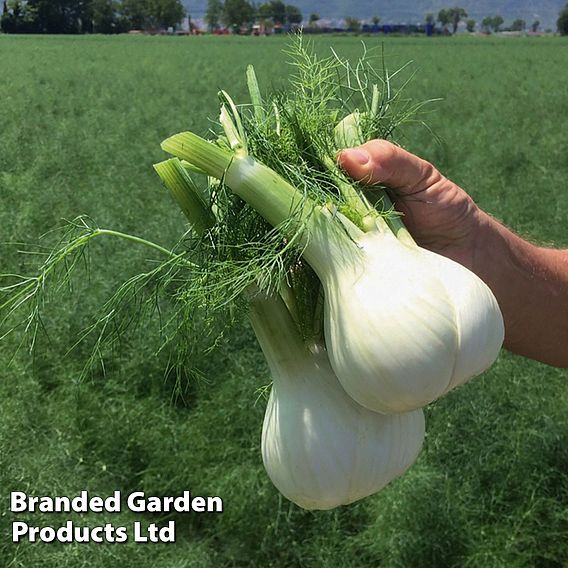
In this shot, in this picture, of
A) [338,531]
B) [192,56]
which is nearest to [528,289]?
[338,531]

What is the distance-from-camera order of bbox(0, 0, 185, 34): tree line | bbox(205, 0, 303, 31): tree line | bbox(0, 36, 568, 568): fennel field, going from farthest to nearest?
bbox(205, 0, 303, 31): tree line < bbox(0, 0, 185, 34): tree line < bbox(0, 36, 568, 568): fennel field

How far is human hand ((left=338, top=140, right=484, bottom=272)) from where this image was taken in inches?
55.1

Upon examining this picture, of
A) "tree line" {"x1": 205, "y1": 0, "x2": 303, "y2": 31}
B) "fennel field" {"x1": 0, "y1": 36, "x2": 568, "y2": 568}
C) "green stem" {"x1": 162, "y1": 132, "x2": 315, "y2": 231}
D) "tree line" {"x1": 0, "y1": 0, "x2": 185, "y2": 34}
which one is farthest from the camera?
"tree line" {"x1": 205, "y1": 0, "x2": 303, "y2": 31}

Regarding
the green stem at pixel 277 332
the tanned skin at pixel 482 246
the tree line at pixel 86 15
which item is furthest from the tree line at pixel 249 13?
the green stem at pixel 277 332

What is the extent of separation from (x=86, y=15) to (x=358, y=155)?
180 ft

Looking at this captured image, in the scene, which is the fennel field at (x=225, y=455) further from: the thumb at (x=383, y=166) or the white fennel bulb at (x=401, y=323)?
the white fennel bulb at (x=401, y=323)

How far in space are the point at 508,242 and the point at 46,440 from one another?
2051 mm

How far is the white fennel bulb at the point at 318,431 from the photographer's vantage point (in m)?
1.32

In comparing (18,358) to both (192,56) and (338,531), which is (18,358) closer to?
(338,531)

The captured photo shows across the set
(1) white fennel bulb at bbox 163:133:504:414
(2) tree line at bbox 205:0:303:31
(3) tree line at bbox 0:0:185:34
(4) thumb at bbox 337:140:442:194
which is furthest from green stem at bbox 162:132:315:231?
(2) tree line at bbox 205:0:303:31

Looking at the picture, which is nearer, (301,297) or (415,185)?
(301,297)

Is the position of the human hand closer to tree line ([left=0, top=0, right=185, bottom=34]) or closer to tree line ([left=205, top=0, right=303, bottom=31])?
tree line ([left=0, top=0, right=185, bottom=34])

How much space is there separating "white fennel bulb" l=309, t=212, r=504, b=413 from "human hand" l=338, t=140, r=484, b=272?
0.67 ft

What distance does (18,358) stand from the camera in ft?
11.7
